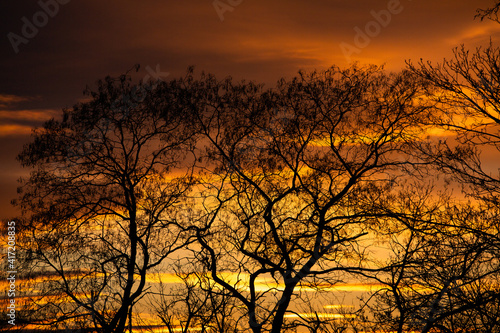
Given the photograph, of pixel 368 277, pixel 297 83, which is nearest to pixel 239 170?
pixel 297 83

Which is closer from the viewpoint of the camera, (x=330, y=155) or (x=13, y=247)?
(x=330, y=155)

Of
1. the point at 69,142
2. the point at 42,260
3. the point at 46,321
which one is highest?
the point at 69,142

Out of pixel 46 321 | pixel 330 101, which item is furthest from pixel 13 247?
pixel 330 101

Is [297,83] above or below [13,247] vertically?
above

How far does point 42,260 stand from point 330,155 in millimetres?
10274

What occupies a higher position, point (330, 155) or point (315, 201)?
point (330, 155)

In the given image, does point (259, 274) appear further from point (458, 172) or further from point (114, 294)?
point (458, 172)

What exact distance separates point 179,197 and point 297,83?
230 inches

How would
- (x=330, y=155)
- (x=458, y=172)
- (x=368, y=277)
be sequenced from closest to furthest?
1. (x=458, y=172)
2. (x=368, y=277)
3. (x=330, y=155)

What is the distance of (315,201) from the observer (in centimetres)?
1498

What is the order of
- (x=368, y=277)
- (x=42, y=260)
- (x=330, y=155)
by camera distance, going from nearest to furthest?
(x=368, y=277) → (x=330, y=155) → (x=42, y=260)

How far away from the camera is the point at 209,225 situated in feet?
53.2

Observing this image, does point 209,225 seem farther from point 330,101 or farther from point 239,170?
point 330,101

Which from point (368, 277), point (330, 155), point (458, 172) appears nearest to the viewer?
point (458, 172)
